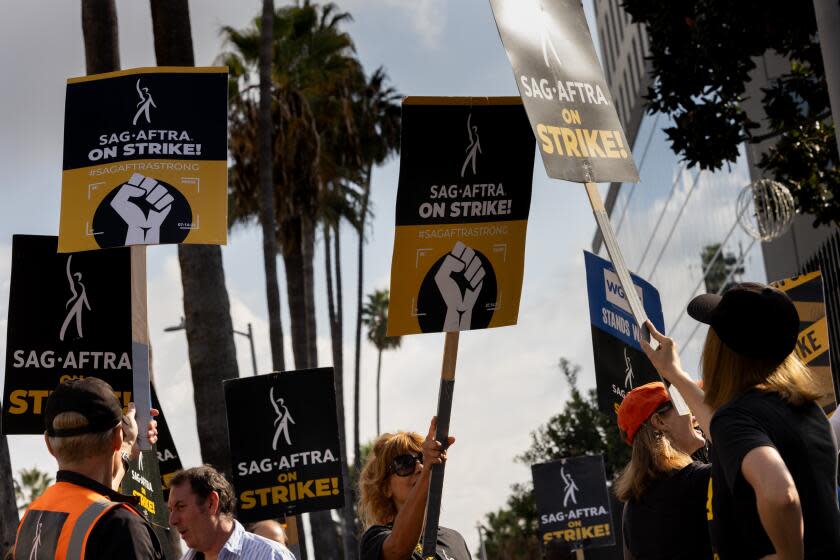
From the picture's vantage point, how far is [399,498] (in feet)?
17.0

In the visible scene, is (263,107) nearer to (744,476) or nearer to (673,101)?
(673,101)

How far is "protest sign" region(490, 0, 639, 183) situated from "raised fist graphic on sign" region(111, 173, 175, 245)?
2124 mm

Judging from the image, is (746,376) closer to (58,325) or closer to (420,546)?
(420,546)

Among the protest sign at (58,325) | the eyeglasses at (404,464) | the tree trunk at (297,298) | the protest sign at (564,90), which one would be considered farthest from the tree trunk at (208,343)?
the tree trunk at (297,298)

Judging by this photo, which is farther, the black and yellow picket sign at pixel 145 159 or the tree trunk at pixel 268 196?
the tree trunk at pixel 268 196

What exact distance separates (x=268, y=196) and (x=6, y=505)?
944cm

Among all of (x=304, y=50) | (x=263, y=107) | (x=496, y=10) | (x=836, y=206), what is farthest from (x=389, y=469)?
(x=304, y=50)

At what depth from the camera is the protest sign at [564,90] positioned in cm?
473

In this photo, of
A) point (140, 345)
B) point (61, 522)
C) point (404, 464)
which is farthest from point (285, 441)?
point (61, 522)

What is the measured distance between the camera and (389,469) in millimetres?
5223

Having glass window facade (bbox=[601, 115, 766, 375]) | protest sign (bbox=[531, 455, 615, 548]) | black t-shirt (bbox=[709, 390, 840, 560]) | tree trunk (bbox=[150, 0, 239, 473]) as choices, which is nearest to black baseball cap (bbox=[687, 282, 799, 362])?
black t-shirt (bbox=[709, 390, 840, 560])

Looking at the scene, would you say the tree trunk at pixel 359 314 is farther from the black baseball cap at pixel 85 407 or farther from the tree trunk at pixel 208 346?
the black baseball cap at pixel 85 407

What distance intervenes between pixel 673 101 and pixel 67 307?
271 inches

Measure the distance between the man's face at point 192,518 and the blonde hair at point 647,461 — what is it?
8.01ft
